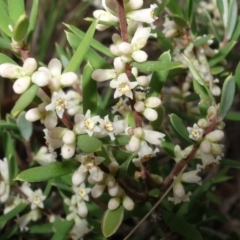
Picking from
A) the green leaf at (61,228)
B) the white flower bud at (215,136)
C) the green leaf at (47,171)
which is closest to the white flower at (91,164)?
the green leaf at (47,171)

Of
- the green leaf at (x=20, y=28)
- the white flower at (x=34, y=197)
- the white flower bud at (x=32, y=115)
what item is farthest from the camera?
the white flower at (x=34, y=197)

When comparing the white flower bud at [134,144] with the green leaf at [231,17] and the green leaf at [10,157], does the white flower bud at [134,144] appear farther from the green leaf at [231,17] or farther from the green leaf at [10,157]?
the green leaf at [231,17]

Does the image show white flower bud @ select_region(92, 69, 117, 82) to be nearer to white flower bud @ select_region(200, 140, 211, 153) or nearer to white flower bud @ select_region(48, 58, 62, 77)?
white flower bud @ select_region(48, 58, 62, 77)

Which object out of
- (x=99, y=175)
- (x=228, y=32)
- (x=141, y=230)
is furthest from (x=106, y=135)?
(x=141, y=230)

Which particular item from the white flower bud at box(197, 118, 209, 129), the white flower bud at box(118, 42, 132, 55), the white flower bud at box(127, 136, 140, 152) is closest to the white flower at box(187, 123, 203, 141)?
the white flower bud at box(197, 118, 209, 129)

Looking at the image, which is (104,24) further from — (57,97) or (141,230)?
(141,230)

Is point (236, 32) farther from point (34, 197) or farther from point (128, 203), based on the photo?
point (34, 197)
